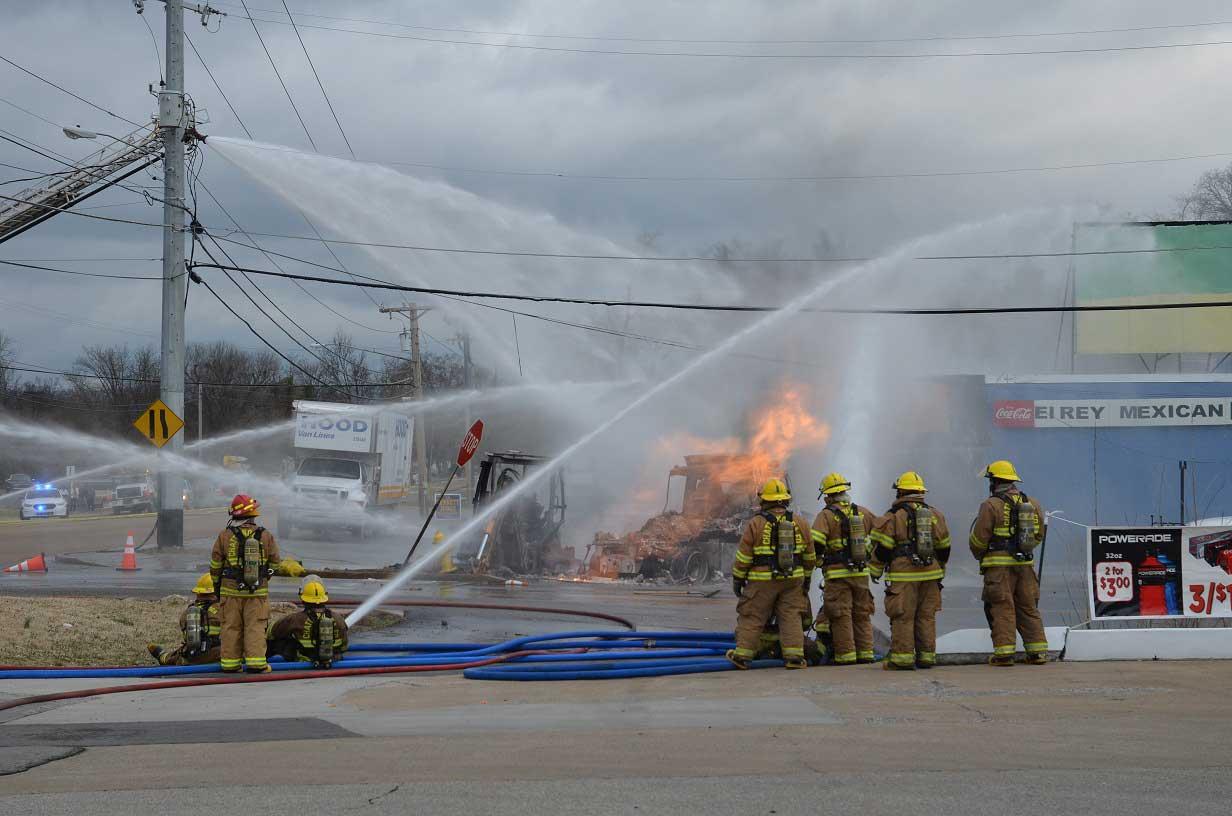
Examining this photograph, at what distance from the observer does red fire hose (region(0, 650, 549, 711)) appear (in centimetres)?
889

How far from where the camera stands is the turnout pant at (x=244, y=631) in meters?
10.0

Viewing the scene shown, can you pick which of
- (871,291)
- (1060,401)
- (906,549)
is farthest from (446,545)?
(1060,401)

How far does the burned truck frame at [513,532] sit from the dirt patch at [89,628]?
6133 millimetres

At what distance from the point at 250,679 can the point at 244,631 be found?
469 millimetres

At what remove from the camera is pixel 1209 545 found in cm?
1061

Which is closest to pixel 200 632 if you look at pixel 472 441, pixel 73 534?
pixel 472 441

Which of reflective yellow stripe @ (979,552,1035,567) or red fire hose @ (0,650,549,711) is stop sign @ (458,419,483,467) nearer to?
red fire hose @ (0,650,549,711)

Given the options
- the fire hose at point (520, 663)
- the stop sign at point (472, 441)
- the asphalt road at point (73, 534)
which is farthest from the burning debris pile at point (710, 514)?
the asphalt road at point (73, 534)

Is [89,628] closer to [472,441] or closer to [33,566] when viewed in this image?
[472,441]

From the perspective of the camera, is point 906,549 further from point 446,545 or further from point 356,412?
point 356,412

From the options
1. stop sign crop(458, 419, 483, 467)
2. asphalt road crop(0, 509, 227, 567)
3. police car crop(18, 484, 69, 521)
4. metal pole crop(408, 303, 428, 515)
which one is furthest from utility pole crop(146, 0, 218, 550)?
police car crop(18, 484, 69, 521)

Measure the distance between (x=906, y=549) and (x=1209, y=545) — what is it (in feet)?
10.6

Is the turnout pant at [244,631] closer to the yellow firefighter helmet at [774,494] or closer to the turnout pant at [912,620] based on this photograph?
the yellow firefighter helmet at [774,494]

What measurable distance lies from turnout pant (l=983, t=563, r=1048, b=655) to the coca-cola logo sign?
20.2 metres
